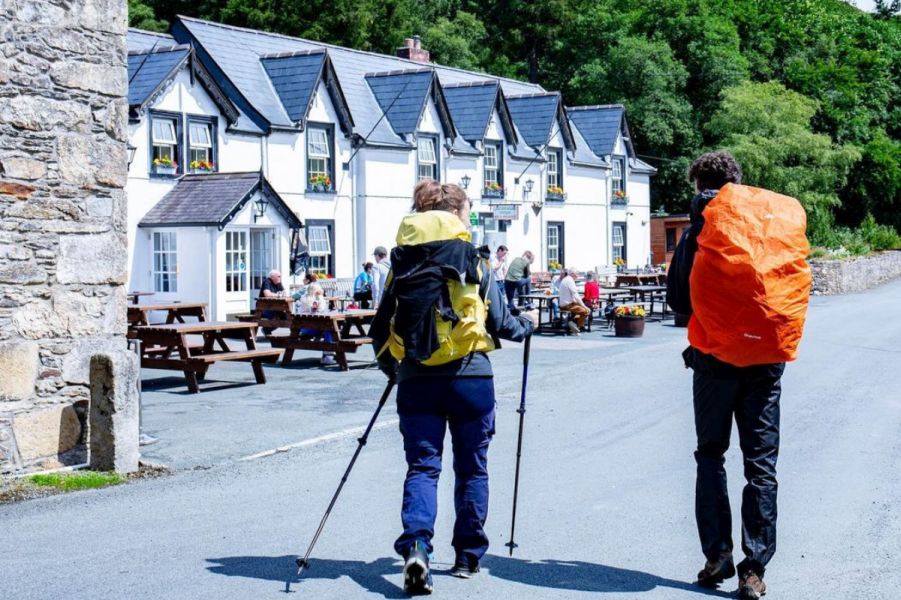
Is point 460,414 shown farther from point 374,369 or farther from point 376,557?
point 374,369

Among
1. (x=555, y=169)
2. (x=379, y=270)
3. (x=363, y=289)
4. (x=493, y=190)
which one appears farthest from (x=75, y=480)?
(x=555, y=169)

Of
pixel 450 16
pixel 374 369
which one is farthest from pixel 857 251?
pixel 374 369

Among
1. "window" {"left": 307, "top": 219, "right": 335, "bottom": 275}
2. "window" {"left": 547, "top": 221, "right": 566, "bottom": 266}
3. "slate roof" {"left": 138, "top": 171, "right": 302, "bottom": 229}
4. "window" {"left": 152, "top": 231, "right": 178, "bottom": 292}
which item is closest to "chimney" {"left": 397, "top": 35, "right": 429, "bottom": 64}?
"window" {"left": 547, "top": 221, "right": 566, "bottom": 266}

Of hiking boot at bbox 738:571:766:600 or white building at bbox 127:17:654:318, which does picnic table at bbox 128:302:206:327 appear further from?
hiking boot at bbox 738:571:766:600

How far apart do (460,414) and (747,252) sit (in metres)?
1.59

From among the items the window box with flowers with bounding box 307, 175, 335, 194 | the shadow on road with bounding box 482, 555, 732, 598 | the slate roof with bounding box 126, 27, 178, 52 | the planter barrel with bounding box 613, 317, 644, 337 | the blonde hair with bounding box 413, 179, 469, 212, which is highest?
the slate roof with bounding box 126, 27, 178, 52

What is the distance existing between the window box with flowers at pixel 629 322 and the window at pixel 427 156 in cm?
1317

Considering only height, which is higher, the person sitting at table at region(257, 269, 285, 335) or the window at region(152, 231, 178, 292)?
the window at region(152, 231, 178, 292)

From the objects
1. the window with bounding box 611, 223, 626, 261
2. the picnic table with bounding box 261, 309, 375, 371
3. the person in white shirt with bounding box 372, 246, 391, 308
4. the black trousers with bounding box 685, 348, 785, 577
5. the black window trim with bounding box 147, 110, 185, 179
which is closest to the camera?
the black trousers with bounding box 685, 348, 785, 577

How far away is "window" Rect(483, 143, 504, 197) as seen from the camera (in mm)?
38969

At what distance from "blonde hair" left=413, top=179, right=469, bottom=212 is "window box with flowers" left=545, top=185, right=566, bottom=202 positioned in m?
36.5

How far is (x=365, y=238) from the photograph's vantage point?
3316 centimetres

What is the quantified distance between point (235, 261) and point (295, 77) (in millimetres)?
6784

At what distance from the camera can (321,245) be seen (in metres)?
32.1
